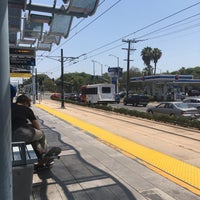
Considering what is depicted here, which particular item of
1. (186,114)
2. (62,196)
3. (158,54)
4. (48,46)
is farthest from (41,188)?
(158,54)

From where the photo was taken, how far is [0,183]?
2975 mm

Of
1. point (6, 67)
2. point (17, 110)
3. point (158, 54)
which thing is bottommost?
point (17, 110)

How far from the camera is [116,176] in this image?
20.8 ft

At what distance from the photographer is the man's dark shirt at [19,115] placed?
5648 millimetres

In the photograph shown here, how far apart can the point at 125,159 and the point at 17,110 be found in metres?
3.18

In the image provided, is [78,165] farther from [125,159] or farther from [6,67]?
[6,67]

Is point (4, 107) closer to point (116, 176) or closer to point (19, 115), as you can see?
point (19, 115)

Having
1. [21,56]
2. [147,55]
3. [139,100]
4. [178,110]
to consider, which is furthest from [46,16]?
[147,55]

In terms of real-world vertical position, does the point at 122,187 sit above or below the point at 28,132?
below

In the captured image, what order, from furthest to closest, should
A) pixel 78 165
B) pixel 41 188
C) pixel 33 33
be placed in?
pixel 33 33, pixel 78 165, pixel 41 188

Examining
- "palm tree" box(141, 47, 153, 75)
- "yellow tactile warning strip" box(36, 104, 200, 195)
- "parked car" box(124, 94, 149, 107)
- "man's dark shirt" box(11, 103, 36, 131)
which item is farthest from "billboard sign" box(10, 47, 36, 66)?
"palm tree" box(141, 47, 153, 75)

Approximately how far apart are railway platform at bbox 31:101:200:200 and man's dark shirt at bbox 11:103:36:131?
3.58ft

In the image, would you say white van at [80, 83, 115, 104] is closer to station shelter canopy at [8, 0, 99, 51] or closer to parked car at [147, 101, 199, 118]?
parked car at [147, 101, 199, 118]

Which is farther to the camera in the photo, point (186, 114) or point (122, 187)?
point (186, 114)
